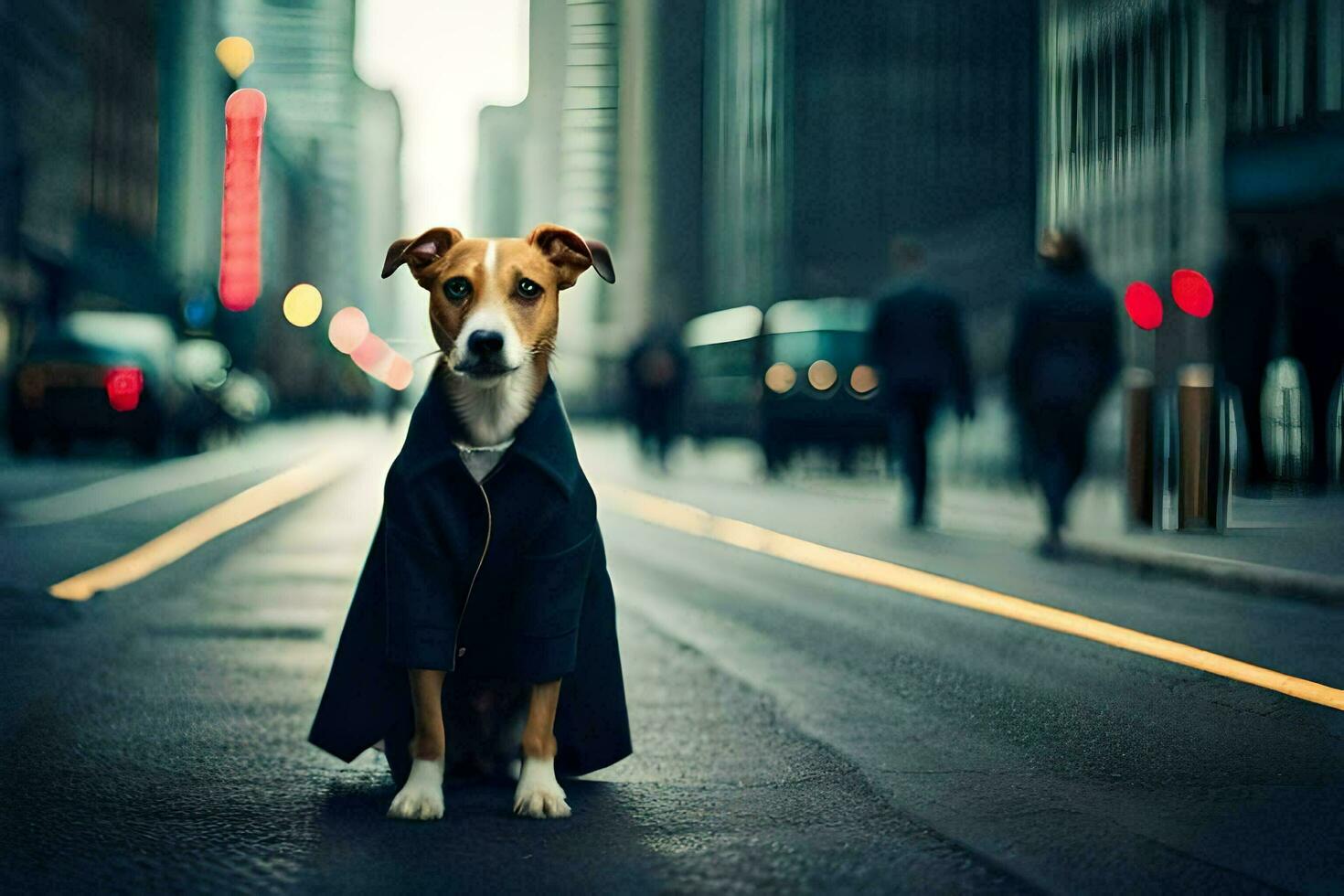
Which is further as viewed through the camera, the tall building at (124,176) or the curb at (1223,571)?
the tall building at (124,176)

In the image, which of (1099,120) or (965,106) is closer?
(1099,120)

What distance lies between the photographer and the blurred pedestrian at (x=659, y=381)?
23375 millimetres

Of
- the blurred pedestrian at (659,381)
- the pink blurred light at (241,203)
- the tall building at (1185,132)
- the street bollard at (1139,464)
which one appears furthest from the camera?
the pink blurred light at (241,203)

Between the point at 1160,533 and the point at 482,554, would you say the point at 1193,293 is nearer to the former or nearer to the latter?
Answer: the point at 1160,533

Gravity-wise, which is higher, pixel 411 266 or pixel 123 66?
pixel 123 66

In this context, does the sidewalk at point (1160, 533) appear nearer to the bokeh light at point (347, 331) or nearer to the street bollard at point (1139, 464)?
the street bollard at point (1139, 464)

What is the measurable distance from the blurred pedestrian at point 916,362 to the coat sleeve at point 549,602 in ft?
30.4

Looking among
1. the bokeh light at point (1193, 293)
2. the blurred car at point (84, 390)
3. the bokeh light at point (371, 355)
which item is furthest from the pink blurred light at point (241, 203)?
the blurred car at point (84, 390)

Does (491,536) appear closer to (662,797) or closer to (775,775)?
(662,797)

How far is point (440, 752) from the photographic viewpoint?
159 inches

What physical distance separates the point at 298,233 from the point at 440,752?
13496 cm

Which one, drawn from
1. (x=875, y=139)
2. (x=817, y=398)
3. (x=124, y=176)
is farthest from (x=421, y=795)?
(x=875, y=139)

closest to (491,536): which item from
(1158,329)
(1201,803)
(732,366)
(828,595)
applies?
(1201,803)

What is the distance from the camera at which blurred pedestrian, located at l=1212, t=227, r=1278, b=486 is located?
1527 centimetres
